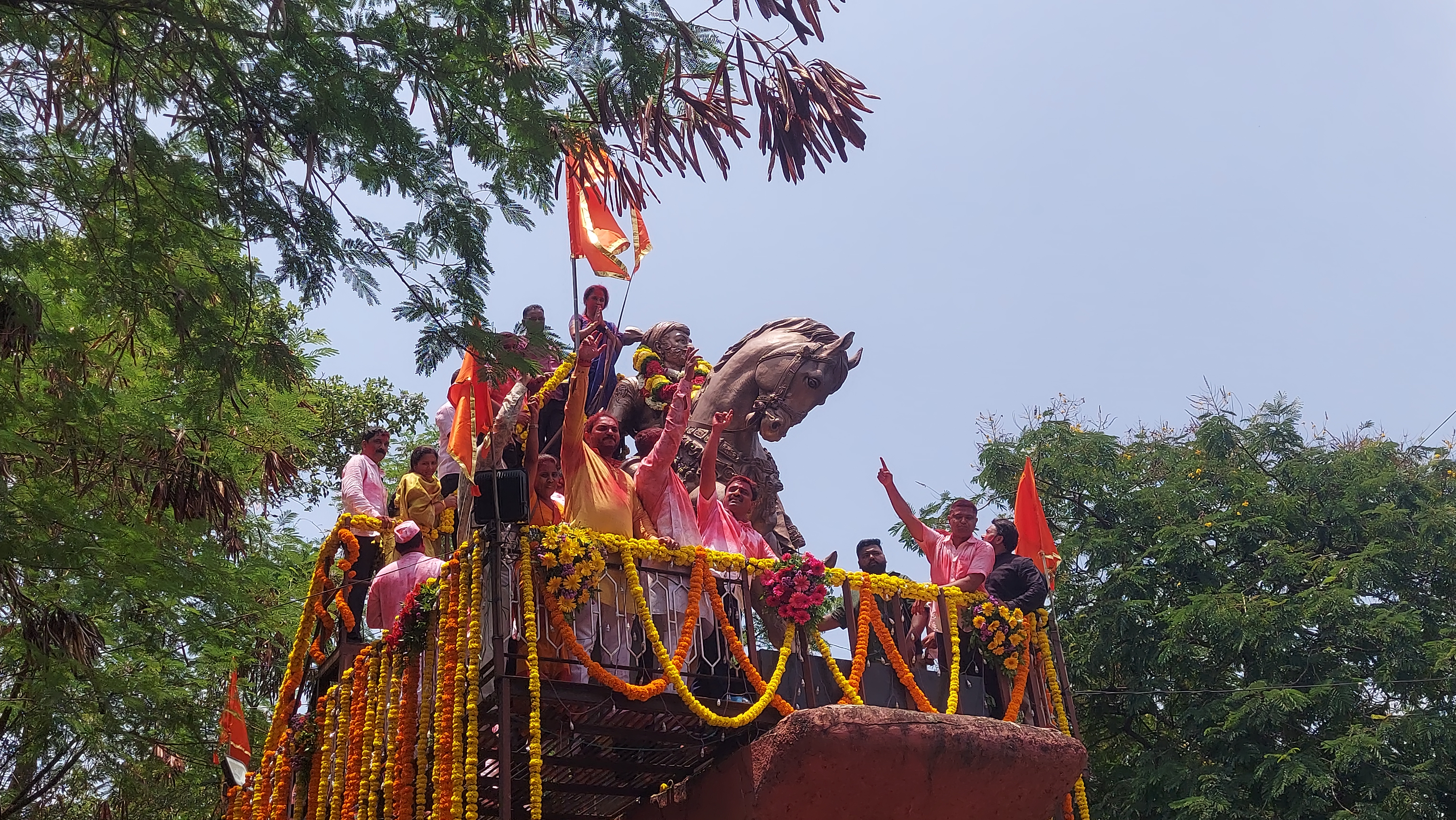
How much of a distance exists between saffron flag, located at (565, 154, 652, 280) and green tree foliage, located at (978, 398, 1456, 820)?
8.72 meters

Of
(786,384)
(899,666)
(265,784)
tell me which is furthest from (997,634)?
(265,784)

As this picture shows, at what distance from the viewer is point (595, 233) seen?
10.2 m

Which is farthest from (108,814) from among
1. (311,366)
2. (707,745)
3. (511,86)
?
(511,86)

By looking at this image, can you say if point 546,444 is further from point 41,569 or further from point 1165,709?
point 1165,709

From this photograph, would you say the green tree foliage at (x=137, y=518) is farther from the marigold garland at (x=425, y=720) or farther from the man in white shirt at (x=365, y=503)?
the marigold garland at (x=425, y=720)

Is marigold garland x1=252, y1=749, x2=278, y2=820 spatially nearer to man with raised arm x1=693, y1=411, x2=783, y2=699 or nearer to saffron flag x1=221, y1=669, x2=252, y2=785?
saffron flag x1=221, y1=669, x2=252, y2=785

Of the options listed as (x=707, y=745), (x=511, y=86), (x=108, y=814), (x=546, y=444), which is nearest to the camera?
(x=511, y=86)

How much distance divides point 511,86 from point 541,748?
380cm

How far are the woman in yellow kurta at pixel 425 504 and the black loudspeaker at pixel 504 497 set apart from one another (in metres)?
2.66

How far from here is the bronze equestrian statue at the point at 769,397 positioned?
455 inches

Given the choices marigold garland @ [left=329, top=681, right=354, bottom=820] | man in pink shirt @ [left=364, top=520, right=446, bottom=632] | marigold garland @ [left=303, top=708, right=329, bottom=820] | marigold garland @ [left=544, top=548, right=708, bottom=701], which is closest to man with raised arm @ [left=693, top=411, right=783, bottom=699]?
marigold garland @ [left=544, top=548, right=708, bottom=701]

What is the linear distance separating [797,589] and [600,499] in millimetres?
1343

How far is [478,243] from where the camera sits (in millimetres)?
8094

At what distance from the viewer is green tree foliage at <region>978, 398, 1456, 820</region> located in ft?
49.7
